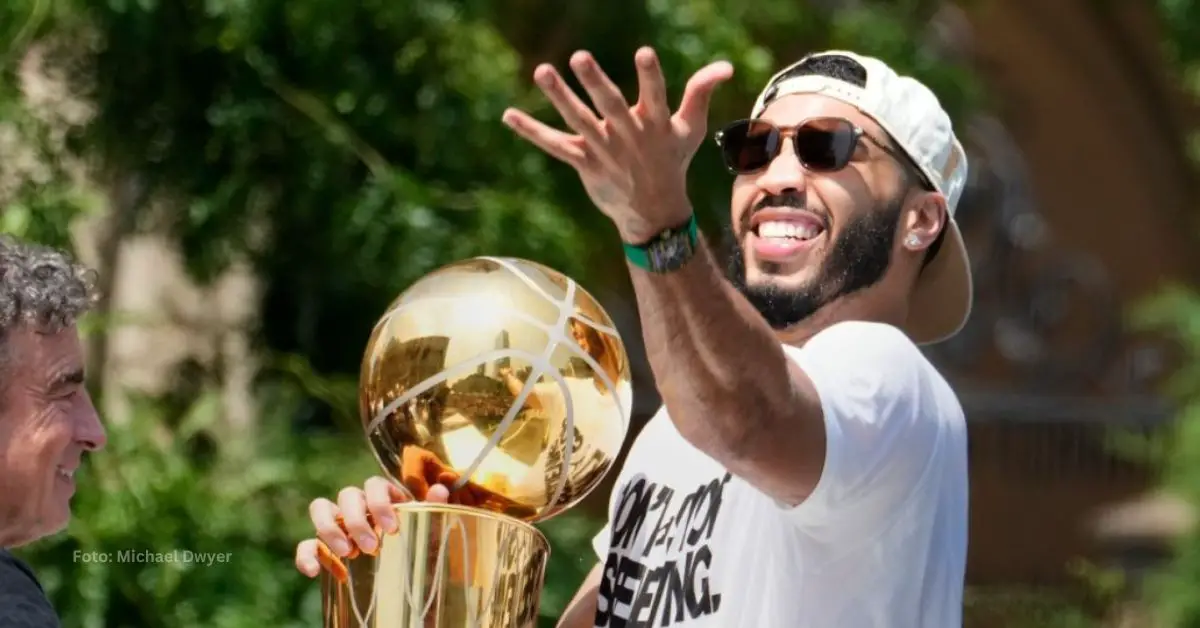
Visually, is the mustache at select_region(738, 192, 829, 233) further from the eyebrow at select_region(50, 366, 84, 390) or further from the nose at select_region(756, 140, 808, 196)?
the eyebrow at select_region(50, 366, 84, 390)

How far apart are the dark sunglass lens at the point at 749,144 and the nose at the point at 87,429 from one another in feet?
3.03

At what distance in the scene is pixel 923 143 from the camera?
2941mm

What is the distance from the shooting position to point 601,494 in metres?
8.19

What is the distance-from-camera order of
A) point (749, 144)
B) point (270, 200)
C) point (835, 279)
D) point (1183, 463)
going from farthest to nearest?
point (1183, 463) < point (270, 200) < point (749, 144) < point (835, 279)

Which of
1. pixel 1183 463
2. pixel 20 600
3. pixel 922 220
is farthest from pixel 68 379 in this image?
pixel 1183 463

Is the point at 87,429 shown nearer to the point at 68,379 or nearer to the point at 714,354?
the point at 68,379

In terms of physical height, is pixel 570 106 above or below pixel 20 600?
above

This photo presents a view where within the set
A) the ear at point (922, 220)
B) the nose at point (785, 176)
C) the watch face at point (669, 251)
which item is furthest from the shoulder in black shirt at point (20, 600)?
the ear at point (922, 220)

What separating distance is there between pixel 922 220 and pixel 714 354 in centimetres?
72

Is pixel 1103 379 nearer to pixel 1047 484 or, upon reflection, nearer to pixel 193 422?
pixel 1047 484

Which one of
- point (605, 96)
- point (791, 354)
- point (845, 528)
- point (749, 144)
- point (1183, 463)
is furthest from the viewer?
point (1183, 463)

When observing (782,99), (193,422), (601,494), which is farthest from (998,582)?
(782,99)

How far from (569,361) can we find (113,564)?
2.41 meters

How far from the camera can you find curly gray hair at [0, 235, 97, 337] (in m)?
2.57
